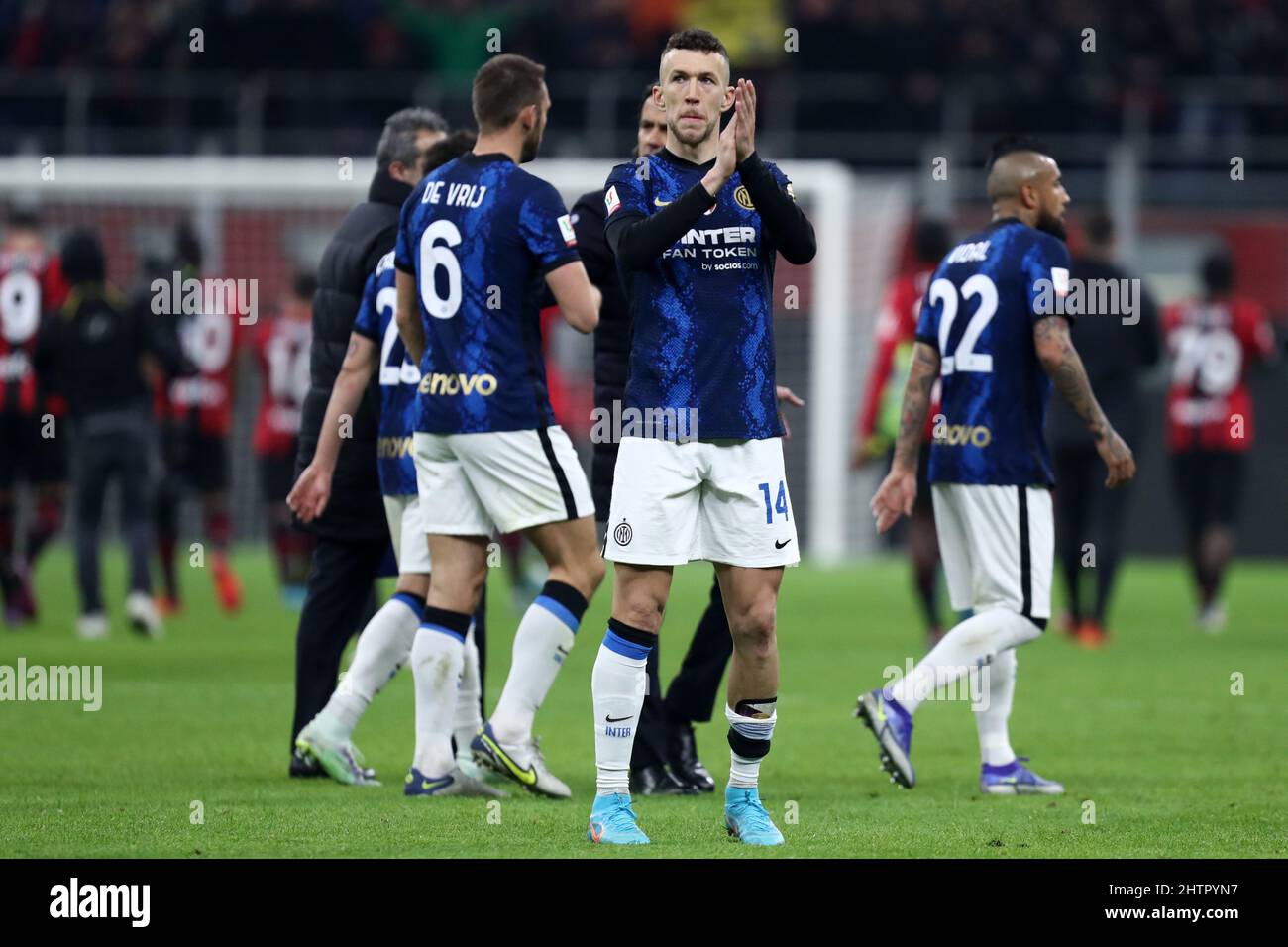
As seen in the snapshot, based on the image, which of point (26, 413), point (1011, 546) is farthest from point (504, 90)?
point (26, 413)

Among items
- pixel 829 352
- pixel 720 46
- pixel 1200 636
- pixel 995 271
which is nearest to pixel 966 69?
pixel 829 352

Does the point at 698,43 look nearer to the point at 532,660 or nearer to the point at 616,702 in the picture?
the point at 616,702

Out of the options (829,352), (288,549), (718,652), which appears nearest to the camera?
(718,652)

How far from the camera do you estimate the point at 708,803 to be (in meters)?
6.83

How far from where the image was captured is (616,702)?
5762 mm

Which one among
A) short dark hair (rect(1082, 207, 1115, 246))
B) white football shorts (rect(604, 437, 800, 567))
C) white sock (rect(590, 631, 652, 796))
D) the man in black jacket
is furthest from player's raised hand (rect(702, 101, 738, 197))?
short dark hair (rect(1082, 207, 1115, 246))

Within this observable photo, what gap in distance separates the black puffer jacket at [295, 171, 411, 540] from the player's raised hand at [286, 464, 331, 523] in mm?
418

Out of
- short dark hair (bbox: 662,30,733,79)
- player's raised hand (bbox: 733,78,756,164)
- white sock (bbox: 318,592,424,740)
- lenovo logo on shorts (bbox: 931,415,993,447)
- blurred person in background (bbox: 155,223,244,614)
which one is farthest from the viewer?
blurred person in background (bbox: 155,223,244,614)

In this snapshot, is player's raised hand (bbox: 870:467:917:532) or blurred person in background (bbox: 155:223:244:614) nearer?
player's raised hand (bbox: 870:467:917:532)

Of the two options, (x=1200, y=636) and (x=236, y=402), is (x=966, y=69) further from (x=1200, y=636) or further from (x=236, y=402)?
(x=1200, y=636)

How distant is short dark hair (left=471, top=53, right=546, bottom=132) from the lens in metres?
6.54

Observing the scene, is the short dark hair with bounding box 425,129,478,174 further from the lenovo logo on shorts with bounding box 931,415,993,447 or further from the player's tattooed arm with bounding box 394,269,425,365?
the lenovo logo on shorts with bounding box 931,415,993,447

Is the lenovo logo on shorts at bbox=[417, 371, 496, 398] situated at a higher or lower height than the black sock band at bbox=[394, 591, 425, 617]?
higher

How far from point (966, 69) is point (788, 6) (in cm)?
234
